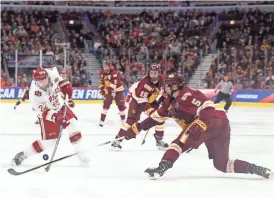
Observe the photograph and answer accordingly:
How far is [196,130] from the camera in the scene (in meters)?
3.95

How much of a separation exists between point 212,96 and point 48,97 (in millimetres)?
10117

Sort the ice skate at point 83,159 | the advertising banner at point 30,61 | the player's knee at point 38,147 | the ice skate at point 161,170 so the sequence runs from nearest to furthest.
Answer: the ice skate at point 161,170 < the player's knee at point 38,147 < the ice skate at point 83,159 < the advertising banner at point 30,61

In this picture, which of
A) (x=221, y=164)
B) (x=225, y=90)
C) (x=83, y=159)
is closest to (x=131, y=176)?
(x=83, y=159)

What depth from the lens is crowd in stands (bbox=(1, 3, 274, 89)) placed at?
14.0 m

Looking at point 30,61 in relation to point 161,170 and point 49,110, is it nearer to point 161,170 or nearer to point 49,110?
point 49,110

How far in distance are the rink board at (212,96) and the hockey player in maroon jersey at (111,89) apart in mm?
5351

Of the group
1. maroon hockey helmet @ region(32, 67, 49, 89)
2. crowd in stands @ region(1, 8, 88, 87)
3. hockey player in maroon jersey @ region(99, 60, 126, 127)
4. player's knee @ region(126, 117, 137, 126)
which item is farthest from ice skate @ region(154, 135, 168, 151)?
crowd in stands @ region(1, 8, 88, 87)

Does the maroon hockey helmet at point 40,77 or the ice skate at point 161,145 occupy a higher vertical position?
the maroon hockey helmet at point 40,77

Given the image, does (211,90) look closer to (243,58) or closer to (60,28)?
(243,58)

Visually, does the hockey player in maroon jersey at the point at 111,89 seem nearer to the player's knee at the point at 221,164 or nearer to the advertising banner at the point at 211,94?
the player's knee at the point at 221,164

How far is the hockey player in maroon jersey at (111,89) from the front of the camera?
8680 mm

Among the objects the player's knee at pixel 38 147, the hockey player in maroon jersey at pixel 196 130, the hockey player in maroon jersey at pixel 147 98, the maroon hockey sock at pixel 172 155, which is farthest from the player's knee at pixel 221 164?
the hockey player in maroon jersey at pixel 147 98

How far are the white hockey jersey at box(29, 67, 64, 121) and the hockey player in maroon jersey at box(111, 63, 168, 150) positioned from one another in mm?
1351

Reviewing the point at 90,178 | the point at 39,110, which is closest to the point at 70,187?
A: the point at 90,178
